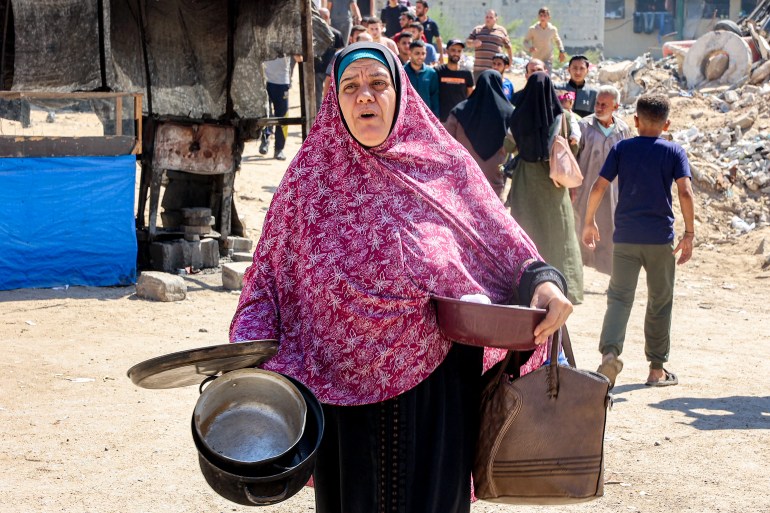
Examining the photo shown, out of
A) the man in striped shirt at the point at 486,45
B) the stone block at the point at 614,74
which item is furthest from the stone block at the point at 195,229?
the stone block at the point at 614,74

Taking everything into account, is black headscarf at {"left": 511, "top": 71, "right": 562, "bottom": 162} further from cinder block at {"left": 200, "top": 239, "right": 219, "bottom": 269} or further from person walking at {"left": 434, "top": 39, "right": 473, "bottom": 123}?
cinder block at {"left": 200, "top": 239, "right": 219, "bottom": 269}

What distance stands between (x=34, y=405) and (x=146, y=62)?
3.79 m

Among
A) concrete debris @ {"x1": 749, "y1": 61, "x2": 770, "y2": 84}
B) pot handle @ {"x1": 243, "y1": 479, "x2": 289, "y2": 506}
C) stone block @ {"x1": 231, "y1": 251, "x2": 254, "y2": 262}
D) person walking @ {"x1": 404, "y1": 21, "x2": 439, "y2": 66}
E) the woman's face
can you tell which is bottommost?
stone block @ {"x1": 231, "y1": 251, "x2": 254, "y2": 262}

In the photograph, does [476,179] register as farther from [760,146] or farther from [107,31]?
[760,146]

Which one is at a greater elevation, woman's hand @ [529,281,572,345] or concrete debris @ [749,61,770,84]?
concrete debris @ [749,61,770,84]

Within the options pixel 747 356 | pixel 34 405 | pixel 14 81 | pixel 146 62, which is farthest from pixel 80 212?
pixel 747 356

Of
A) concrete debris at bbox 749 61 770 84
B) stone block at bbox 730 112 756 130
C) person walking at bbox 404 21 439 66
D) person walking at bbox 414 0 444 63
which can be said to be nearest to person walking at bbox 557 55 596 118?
person walking at bbox 404 21 439 66

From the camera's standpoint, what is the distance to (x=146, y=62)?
796cm

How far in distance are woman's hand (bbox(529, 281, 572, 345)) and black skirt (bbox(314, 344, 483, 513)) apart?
31 centimetres

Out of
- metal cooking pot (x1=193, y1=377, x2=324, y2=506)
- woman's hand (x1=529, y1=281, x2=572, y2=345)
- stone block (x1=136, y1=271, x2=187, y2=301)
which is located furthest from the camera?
stone block (x1=136, y1=271, x2=187, y2=301)

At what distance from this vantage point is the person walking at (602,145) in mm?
7699

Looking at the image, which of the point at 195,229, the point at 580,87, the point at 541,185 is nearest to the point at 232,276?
the point at 195,229

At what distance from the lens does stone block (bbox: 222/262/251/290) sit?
7.51 metres

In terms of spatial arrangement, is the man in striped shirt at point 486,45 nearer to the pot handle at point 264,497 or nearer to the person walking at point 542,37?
the person walking at point 542,37
